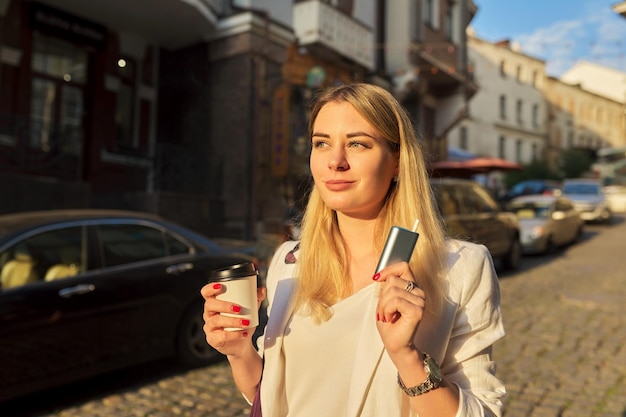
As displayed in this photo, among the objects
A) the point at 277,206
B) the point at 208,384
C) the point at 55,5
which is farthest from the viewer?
the point at 277,206

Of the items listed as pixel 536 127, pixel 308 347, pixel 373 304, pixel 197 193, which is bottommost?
pixel 308 347

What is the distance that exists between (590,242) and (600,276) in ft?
23.6

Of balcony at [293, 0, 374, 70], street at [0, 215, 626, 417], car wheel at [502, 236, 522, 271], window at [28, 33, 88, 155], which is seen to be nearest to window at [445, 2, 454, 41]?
balcony at [293, 0, 374, 70]

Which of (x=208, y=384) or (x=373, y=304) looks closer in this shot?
(x=373, y=304)

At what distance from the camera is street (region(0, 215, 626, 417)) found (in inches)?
174

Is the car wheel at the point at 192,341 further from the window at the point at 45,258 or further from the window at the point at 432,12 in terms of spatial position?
the window at the point at 432,12

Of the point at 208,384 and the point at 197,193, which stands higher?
the point at 197,193

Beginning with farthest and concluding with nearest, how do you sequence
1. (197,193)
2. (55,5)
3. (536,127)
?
(536,127), (197,193), (55,5)

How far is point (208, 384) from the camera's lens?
501 cm

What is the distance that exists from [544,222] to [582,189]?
10.2 m

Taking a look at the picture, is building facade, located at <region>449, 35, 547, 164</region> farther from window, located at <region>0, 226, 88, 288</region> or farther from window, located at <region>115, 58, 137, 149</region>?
window, located at <region>0, 226, 88, 288</region>

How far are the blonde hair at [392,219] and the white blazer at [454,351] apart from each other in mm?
53

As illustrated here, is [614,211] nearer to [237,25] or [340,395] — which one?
[237,25]

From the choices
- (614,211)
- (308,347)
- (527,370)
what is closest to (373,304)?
(308,347)
